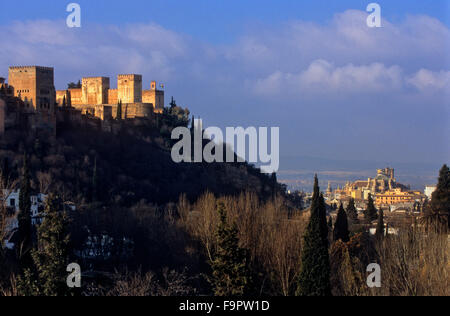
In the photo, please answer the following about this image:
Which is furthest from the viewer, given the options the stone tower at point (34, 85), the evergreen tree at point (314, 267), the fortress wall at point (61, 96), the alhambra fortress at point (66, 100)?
the fortress wall at point (61, 96)

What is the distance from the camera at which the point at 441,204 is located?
36.0m

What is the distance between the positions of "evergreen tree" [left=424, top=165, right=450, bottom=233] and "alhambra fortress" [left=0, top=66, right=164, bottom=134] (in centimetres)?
2573

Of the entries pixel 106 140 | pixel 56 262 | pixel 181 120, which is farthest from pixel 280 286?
pixel 181 120

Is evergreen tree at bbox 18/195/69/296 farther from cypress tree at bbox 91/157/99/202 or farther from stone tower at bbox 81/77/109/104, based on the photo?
stone tower at bbox 81/77/109/104

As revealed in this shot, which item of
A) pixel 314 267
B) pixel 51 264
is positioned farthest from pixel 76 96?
pixel 51 264

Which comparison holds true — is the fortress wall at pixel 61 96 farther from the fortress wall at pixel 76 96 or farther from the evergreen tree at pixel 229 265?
the evergreen tree at pixel 229 265

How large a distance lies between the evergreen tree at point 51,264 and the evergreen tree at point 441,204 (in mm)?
20008

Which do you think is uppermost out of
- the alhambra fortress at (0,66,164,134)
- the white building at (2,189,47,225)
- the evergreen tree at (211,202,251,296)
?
the alhambra fortress at (0,66,164,134)

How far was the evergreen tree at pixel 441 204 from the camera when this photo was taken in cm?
3519

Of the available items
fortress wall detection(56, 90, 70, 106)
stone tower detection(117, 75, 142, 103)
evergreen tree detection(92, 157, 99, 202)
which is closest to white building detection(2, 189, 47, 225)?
evergreen tree detection(92, 157, 99, 202)

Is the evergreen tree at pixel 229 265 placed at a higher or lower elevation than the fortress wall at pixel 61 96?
lower

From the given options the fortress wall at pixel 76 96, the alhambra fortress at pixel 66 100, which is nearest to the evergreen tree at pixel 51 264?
the alhambra fortress at pixel 66 100

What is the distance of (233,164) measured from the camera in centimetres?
6419

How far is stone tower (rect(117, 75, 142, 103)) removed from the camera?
61281mm
